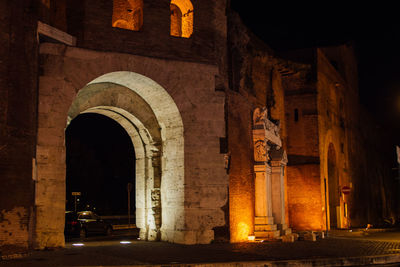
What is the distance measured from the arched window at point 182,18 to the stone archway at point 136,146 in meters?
2.30

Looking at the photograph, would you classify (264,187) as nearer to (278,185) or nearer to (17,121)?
(278,185)

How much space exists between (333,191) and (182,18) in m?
17.3

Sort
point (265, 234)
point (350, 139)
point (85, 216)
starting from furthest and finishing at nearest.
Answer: point (350, 139)
point (85, 216)
point (265, 234)

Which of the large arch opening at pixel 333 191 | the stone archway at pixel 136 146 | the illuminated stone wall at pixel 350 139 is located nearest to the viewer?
the stone archway at pixel 136 146

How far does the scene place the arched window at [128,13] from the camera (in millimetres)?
15617

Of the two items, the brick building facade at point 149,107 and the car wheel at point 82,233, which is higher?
the brick building facade at point 149,107

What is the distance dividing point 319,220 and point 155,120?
12284 mm

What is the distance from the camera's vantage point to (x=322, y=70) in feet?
92.4

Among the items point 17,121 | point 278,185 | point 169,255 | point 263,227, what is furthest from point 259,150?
point 17,121

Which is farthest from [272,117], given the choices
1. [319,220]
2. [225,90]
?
[225,90]

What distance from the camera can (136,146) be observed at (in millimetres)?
17484

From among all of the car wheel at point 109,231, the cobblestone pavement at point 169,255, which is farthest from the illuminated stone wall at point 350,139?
the cobblestone pavement at point 169,255

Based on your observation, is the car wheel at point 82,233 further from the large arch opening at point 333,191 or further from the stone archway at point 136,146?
the large arch opening at point 333,191

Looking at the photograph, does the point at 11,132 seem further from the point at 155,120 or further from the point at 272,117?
the point at 272,117
